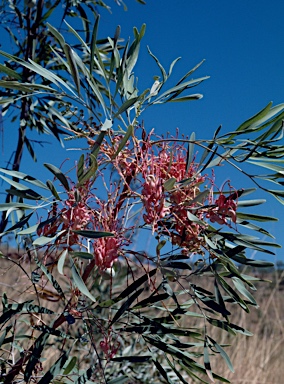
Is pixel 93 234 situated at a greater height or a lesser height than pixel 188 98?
lesser

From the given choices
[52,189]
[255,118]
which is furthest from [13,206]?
[255,118]

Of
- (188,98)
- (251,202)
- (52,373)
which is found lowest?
(52,373)

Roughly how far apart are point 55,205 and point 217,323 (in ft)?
0.70

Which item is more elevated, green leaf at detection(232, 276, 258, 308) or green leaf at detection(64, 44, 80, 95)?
green leaf at detection(64, 44, 80, 95)

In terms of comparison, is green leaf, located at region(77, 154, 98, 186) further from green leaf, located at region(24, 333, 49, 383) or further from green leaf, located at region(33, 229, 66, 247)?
green leaf, located at region(24, 333, 49, 383)

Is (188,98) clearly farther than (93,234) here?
Yes

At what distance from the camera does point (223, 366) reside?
2090 mm

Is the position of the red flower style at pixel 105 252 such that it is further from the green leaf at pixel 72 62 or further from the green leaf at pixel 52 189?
the green leaf at pixel 72 62

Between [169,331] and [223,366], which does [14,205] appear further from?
[223,366]

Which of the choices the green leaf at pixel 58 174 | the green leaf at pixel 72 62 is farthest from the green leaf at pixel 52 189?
the green leaf at pixel 72 62

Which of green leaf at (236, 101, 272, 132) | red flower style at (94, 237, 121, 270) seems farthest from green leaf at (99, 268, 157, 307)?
green leaf at (236, 101, 272, 132)

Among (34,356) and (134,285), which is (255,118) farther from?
(34,356)

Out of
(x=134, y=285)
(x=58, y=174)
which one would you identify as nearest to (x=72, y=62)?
(x=58, y=174)

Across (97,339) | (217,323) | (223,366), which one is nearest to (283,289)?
(223,366)
